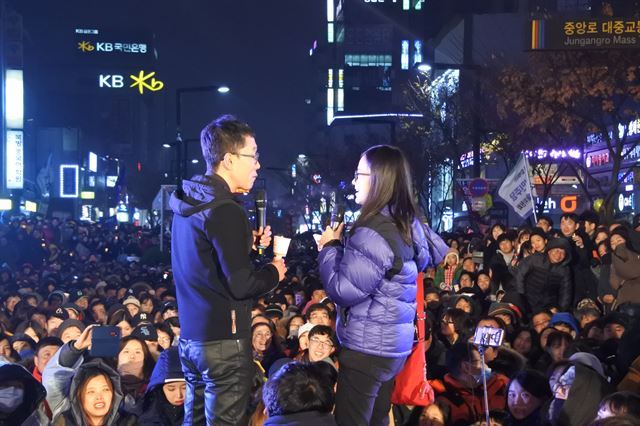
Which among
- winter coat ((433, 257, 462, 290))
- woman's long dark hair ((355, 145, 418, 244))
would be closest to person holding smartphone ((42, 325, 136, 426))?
woman's long dark hair ((355, 145, 418, 244))

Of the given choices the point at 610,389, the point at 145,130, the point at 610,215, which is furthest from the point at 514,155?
the point at 145,130

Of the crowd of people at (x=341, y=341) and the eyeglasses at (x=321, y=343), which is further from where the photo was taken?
the eyeglasses at (x=321, y=343)

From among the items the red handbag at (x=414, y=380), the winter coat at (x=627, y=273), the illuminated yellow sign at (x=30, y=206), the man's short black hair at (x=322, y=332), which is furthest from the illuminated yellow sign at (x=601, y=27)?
the illuminated yellow sign at (x=30, y=206)

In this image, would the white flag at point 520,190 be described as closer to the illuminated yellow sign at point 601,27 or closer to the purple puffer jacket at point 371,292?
the illuminated yellow sign at point 601,27

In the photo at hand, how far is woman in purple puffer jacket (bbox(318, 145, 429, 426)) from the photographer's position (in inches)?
185

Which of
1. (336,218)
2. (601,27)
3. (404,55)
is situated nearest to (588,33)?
(601,27)

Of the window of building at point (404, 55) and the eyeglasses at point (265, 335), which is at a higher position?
the window of building at point (404, 55)

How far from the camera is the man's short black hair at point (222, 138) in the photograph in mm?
4840

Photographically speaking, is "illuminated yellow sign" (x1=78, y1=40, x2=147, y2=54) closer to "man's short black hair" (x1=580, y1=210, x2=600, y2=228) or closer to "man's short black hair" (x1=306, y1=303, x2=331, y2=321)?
"man's short black hair" (x1=580, y1=210, x2=600, y2=228)

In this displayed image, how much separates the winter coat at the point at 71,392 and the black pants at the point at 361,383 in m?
2.13

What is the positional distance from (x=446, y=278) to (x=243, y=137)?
39.8 ft

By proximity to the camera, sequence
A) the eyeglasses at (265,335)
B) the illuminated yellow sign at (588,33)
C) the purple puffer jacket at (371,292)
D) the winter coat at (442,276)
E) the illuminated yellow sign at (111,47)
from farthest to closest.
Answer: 1. the illuminated yellow sign at (111,47)
2. the winter coat at (442,276)
3. the illuminated yellow sign at (588,33)
4. the eyeglasses at (265,335)
5. the purple puffer jacket at (371,292)

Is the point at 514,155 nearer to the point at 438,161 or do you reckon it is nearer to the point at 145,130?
the point at 438,161

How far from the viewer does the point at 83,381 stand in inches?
252
